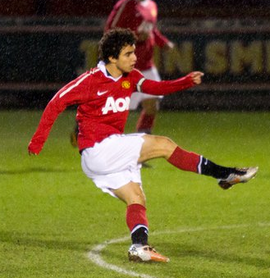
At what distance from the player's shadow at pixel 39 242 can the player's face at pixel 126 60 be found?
1386mm

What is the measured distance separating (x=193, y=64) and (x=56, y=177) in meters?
7.71

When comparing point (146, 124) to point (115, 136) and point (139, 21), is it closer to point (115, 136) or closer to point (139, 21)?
point (139, 21)

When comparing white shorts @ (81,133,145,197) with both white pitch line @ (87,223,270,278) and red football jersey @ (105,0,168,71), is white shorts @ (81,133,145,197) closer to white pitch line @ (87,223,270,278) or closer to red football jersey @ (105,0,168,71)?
white pitch line @ (87,223,270,278)

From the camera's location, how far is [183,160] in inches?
309

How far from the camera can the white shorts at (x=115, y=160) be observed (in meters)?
7.66

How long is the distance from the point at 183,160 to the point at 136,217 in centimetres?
58

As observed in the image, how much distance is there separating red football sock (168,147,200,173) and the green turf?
0.63 metres

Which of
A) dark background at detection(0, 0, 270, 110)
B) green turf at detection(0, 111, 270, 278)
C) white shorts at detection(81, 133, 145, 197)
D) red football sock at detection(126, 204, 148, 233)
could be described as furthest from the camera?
dark background at detection(0, 0, 270, 110)

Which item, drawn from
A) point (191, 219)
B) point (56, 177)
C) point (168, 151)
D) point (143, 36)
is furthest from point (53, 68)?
point (168, 151)

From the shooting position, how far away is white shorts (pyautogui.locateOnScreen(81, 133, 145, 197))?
766 cm

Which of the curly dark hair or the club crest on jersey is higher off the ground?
the curly dark hair

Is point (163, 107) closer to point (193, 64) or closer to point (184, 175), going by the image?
point (193, 64)

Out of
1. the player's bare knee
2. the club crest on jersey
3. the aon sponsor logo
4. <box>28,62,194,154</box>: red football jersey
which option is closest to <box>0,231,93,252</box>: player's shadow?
<box>28,62,194,154</box>: red football jersey

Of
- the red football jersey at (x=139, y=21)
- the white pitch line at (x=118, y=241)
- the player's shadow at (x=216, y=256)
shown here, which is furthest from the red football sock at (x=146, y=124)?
the player's shadow at (x=216, y=256)
